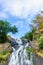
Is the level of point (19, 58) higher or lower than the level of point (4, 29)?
lower

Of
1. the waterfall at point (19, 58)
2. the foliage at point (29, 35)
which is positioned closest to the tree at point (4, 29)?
the waterfall at point (19, 58)

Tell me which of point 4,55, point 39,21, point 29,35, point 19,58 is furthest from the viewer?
point 29,35

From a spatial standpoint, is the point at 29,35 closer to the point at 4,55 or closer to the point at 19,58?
the point at 19,58

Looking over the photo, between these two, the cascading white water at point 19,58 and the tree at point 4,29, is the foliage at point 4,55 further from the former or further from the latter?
the tree at point 4,29

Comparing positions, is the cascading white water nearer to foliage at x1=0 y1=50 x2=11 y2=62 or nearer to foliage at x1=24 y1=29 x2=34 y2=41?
foliage at x1=0 y1=50 x2=11 y2=62

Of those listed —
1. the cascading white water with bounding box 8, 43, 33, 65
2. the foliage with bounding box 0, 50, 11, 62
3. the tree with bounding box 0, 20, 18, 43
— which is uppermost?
the tree with bounding box 0, 20, 18, 43

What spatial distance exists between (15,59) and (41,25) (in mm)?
7623

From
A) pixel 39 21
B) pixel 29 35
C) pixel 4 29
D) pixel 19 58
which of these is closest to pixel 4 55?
pixel 19 58

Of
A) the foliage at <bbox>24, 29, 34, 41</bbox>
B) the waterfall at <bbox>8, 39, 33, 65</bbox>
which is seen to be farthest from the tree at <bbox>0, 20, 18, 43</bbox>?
the foliage at <bbox>24, 29, 34, 41</bbox>

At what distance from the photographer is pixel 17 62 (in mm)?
28391

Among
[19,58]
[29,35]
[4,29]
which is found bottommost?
[19,58]

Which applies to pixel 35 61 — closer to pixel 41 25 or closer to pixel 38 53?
pixel 38 53

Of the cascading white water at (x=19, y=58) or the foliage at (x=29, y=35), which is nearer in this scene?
the cascading white water at (x=19, y=58)

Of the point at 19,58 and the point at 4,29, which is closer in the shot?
the point at 19,58
